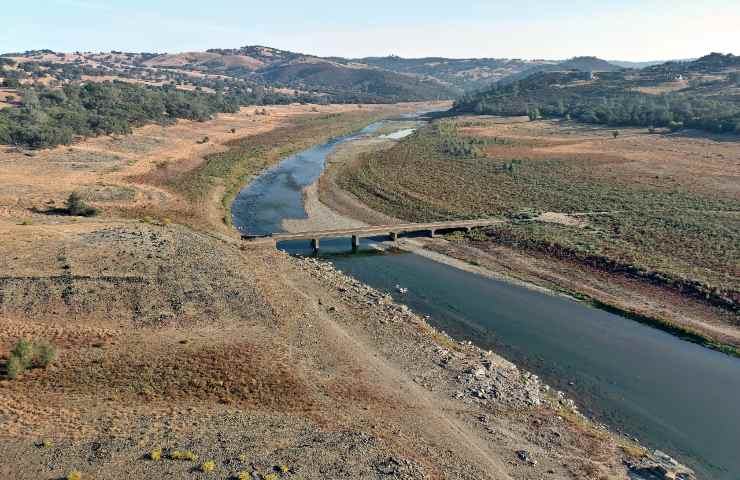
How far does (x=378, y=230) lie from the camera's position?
57969 millimetres

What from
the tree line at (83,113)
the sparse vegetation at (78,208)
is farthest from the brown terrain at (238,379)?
the tree line at (83,113)

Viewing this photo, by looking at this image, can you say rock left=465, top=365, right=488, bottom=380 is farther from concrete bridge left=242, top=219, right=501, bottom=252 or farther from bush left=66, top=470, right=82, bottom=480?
concrete bridge left=242, top=219, right=501, bottom=252

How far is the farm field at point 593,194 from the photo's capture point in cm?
4984

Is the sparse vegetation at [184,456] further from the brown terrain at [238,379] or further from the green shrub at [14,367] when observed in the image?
the green shrub at [14,367]

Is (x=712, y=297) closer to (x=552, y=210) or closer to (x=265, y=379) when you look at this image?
(x=552, y=210)

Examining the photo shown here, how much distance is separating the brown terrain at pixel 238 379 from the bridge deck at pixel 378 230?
14.8 ft

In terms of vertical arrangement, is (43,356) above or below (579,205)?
above

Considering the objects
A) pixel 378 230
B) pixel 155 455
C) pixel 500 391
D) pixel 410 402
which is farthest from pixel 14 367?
pixel 378 230

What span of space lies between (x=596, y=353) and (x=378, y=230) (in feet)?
93.2

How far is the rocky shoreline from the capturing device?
25.0 meters

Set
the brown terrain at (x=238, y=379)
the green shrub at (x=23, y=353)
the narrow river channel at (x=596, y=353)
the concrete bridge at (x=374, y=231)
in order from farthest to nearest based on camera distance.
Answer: the concrete bridge at (x=374, y=231), the narrow river channel at (x=596, y=353), the green shrub at (x=23, y=353), the brown terrain at (x=238, y=379)

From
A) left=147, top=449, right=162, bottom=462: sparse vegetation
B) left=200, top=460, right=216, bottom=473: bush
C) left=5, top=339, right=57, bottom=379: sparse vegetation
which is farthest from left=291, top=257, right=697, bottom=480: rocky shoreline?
left=5, top=339, right=57, bottom=379: sparse vegetation

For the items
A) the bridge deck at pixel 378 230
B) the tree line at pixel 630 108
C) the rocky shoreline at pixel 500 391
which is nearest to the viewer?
the rocky shoreline at pixel 500 391

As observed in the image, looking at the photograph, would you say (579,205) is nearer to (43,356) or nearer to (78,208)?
(78,208)
